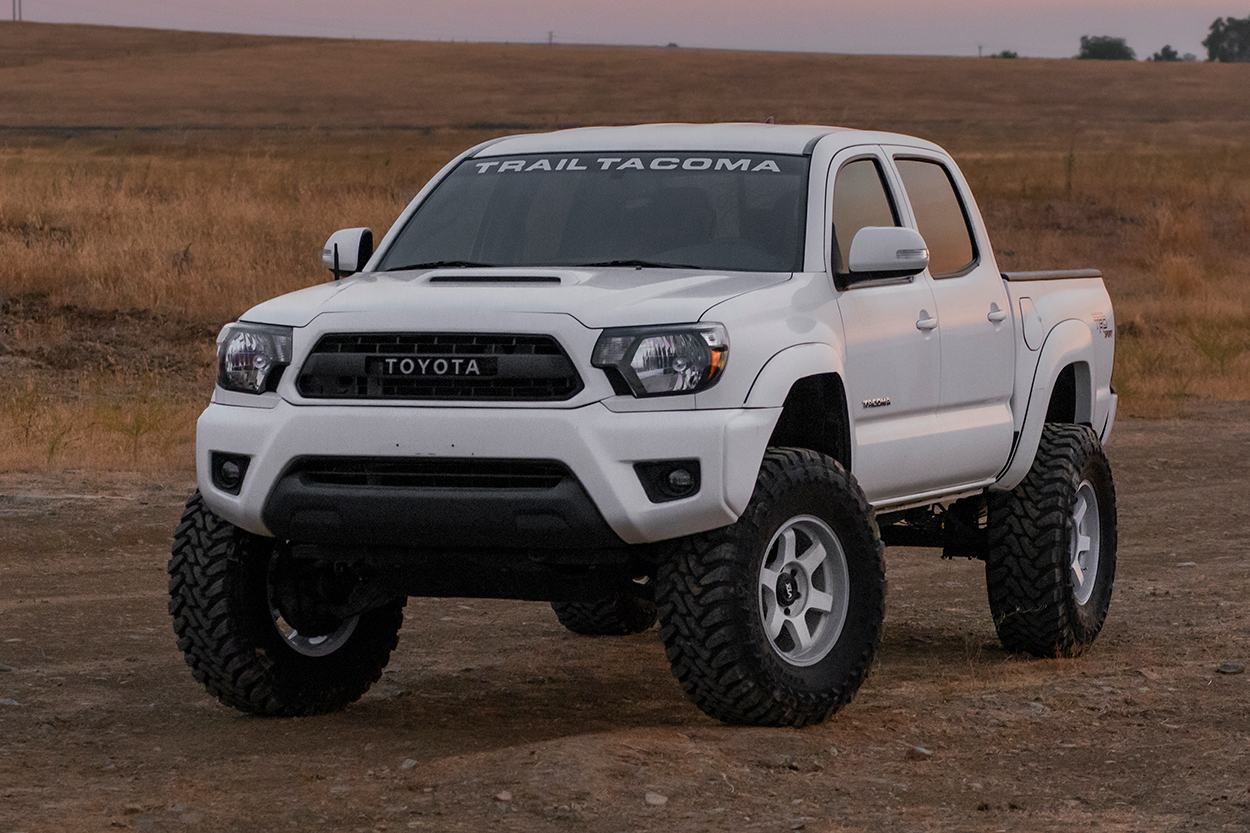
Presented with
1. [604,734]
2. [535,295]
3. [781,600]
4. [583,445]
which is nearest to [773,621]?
[781,600]

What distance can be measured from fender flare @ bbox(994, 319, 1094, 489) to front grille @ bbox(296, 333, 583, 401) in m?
2.58

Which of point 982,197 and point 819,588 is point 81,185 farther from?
point 819,588

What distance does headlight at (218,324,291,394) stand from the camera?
543cm

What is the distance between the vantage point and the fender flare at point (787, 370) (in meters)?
A: 5.29

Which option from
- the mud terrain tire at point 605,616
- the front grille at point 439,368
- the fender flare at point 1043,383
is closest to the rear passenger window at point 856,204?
the fender flare at point 1043,383

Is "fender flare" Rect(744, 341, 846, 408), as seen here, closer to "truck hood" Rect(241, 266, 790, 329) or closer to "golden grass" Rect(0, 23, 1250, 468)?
"truck hood" Rect(241, 266, 790, 329)

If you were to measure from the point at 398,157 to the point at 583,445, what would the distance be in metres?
30.6

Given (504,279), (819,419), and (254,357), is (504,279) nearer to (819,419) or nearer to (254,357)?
(254,357)

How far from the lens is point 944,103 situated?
67.1 meters

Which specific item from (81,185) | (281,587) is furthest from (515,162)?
(81,185)

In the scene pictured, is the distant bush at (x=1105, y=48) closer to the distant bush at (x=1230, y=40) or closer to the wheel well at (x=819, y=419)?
the distant bush at (x=1230, y=40)

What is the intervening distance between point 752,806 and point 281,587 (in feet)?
6.45

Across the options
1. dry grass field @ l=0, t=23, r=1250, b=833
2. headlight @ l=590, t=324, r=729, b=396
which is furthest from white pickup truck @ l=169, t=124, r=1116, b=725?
dry grass field @ l=0, t=23, r=1250, b=833

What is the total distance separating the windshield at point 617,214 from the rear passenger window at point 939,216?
795 millimetres
